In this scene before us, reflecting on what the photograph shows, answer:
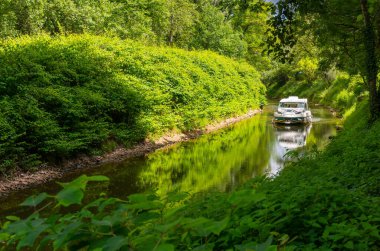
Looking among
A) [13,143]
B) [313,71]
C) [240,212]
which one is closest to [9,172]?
[13,143]

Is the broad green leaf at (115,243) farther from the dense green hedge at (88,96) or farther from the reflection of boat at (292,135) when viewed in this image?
the reflection of boat at (292,135)

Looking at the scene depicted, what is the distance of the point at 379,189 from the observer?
606 cm

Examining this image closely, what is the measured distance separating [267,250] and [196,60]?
30.0 meters

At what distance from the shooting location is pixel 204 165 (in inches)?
681

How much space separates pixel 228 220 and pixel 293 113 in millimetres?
30277

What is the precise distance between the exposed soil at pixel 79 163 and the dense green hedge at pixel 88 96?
1.25 feet

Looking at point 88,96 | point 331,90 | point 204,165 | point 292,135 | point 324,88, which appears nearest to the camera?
point 88,96

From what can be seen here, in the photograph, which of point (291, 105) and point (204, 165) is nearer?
point (204, 165)

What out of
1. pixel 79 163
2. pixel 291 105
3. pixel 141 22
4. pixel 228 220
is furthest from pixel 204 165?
pixel 141 22

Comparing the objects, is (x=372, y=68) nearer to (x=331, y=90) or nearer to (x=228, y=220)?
(x=228, y=220)

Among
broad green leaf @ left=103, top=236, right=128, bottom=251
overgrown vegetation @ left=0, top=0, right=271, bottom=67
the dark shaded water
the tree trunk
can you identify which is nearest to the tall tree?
the tree trunk

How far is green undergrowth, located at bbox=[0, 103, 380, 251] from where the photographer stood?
1.69 meters

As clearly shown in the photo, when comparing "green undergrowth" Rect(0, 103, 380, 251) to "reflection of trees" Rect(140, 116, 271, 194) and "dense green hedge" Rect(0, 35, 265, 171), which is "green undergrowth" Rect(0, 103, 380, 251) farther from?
"dense green hedge" Rect(0, 35, 265, 171)

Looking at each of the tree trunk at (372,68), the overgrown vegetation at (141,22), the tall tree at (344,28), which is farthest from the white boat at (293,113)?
the tree trunk at (372,68)
